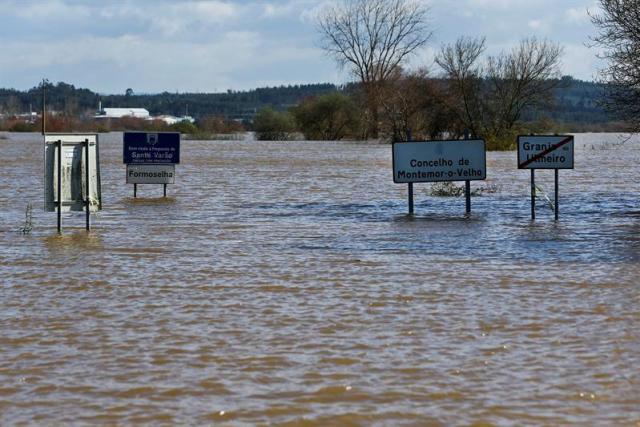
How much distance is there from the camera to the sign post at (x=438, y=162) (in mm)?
21891

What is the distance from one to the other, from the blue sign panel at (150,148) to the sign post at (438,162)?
639 cm

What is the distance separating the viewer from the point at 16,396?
27.9ft

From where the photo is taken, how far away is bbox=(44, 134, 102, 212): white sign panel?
58.9ft

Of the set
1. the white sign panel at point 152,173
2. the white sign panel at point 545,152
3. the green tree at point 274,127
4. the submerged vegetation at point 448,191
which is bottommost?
the submerged vegetation at point 448,191

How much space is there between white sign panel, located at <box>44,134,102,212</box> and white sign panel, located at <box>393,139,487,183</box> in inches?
238

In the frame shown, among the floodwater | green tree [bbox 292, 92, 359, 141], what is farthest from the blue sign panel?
green tree [bbox 292, 92, 359, 141]

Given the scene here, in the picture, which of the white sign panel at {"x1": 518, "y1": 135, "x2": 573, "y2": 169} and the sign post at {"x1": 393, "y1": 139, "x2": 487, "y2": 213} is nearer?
the white sign panel at {"x1": 518, "y1": 135, "x2": 573, "y2": 169}

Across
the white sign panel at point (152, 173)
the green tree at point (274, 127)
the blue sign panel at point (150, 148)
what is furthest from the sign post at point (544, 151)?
the green tree at point (274, 127)

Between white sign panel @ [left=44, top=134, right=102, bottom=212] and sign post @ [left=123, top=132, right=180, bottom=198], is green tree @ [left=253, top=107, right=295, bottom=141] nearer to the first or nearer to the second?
sign post @ [left=123, top=132, right=180, bottom=198]

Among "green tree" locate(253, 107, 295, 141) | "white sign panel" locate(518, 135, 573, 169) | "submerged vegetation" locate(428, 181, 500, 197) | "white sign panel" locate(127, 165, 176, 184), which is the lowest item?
"submerged vegetation" locate(428, 181, 500, 197)

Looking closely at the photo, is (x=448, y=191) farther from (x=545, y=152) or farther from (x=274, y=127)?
(x=274, y=127)

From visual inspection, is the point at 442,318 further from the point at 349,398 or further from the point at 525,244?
the point at 525,244

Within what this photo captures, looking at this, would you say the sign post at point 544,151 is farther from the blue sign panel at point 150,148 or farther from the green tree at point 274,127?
the green tree at point 274,127

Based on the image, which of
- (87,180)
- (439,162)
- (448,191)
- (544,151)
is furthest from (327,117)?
(87,180)
